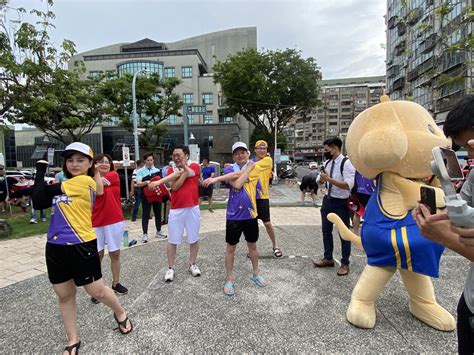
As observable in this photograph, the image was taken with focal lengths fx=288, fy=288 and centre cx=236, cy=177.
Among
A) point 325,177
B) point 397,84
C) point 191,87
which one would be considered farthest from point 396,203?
point 397,84

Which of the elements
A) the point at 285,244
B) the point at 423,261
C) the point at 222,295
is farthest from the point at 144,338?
the point at 285,244

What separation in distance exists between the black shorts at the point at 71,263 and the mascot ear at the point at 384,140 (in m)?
2.52

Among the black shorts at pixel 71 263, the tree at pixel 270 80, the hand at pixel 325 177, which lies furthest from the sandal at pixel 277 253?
the tree at pixel 270 80

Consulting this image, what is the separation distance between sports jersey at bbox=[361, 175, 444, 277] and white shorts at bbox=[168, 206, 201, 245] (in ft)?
6.95

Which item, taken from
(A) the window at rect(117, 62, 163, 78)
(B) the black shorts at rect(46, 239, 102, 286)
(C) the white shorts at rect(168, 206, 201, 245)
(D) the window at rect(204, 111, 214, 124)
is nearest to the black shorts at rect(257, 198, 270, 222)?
(C) the white shorts at rect(168, 206, 201, 245)

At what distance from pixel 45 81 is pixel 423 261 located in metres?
12.1

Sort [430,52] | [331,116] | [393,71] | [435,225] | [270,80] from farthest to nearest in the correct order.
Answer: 1. [331,116]
2. [393,71]
3. [270,80]
4. [430,52]
5. [435,225]

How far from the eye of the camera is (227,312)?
116 inches

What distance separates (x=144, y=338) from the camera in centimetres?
255

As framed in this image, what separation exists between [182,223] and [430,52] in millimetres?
24092

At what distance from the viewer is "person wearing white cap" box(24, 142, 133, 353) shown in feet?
7.47

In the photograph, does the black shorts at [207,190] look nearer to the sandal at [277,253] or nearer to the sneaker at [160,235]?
the sneaker at [160,235]

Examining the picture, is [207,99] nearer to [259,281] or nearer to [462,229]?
[259,281]

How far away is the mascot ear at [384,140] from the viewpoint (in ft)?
8.01
